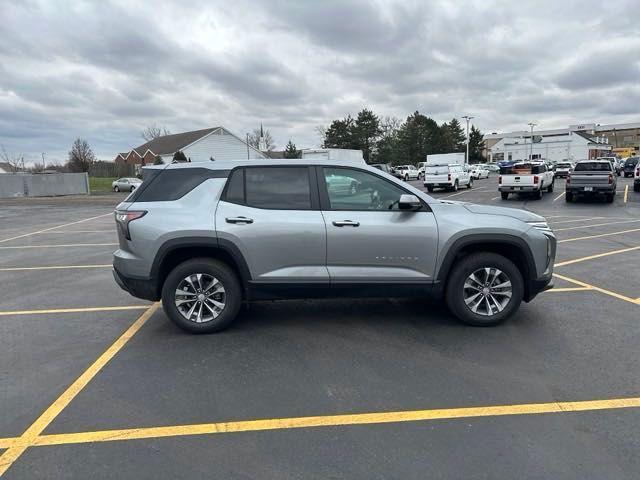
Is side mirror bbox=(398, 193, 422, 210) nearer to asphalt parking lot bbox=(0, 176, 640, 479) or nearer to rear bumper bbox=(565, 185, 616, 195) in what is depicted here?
asphalt parking lot bbox=(0, 176, 640, 479)

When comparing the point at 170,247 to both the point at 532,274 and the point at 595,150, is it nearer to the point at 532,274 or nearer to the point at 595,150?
the point at 532,274

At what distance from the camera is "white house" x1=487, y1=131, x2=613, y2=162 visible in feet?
314

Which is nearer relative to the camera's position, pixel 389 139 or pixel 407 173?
pixel 407 173

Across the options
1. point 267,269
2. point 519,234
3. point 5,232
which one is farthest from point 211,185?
point 5,232

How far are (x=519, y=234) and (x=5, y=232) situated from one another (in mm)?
15391

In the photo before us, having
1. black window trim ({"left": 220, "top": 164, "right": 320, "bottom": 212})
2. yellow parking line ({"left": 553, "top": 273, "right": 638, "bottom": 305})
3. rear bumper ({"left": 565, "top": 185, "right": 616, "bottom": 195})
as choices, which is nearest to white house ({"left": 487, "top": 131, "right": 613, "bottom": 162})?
rear bumper ({"left": 565, "top": 185, "right": 616, "bottom": 195})

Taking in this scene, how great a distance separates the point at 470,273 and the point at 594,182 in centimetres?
1816

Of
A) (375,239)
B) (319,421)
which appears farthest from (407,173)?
(319,421)

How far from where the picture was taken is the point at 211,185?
4.81 m

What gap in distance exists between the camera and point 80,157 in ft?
205

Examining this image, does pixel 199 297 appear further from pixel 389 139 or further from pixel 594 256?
pixel 389 139

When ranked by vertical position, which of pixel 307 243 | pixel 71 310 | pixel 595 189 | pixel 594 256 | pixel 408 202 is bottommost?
pixel 594 256

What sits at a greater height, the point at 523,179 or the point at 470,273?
the point at 523,179

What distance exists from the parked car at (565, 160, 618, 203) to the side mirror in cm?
1844
